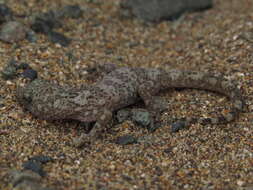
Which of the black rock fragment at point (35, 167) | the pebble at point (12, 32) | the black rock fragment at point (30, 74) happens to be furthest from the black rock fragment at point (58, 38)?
the black rock fragment at point (35, 167)

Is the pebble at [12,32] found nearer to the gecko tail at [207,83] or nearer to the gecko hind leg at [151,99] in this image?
the gecko hind leg at [151,99]

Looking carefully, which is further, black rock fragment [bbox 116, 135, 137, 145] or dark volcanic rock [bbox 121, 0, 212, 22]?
dark volcanic rock [bbox 121, 0, 212, 22]

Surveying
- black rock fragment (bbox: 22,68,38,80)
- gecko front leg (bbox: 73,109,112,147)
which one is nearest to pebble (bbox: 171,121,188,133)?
gecko front leg (bbox: 73,109,112,147)

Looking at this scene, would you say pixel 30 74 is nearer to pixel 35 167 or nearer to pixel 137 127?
pixel 137 127

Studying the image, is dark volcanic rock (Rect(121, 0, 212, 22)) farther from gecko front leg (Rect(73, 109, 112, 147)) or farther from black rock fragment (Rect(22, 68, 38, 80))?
gecko front leg (Rect(73, 109, 112, 147))

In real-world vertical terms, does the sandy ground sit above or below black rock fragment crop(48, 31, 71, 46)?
below

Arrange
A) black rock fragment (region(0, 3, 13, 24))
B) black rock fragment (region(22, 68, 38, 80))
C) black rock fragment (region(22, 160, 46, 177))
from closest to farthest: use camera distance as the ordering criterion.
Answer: black rock fragment (region(22, 160, 46, 177))
black rock fragment (region(22, 68, 38, 80))
black rock fragment (region(0, 3, 13, 24))

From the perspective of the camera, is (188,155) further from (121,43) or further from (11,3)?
(11,3)
